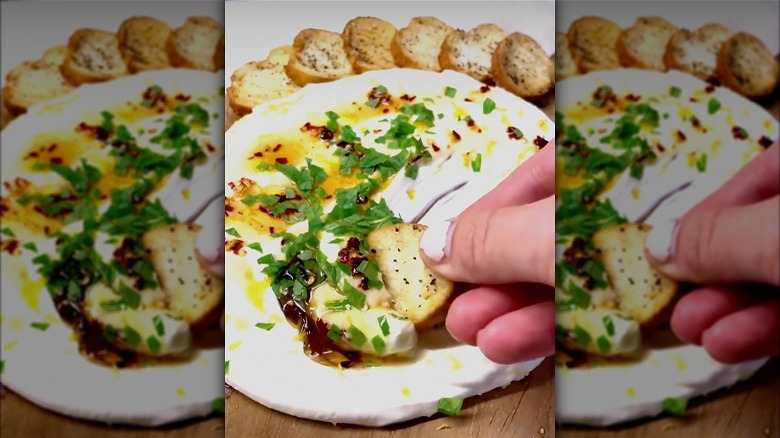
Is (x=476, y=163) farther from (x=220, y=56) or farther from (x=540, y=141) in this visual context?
(x=220, y=56)

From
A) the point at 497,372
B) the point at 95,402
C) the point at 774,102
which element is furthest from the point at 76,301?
the point at 774,102

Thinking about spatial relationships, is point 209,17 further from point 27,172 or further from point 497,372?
point 497,372

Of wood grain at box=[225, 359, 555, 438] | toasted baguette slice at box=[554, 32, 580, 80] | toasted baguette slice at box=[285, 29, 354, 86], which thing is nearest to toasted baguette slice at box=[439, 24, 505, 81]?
toasted baguette slice at box=[554, 32, 580, 80]

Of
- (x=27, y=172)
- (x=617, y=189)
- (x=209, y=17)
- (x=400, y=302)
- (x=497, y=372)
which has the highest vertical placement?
(x=209, y=17)

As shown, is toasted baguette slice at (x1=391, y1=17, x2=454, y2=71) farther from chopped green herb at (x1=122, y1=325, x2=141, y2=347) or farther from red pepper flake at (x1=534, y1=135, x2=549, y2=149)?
chopped green herb at (x1=122, y1=325, x2=141, y2=347)

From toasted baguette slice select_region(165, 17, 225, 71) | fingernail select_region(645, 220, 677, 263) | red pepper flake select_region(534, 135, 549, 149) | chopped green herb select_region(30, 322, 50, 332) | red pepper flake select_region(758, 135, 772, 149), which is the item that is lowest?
chopped green herb select_region(30, 322, 50, 332)

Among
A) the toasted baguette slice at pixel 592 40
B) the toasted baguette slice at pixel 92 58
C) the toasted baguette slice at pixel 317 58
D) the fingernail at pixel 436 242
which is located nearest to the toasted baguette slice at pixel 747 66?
the toasted baguette slice at pixel 592 40

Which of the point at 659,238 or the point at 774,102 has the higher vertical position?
the point at 774,102
